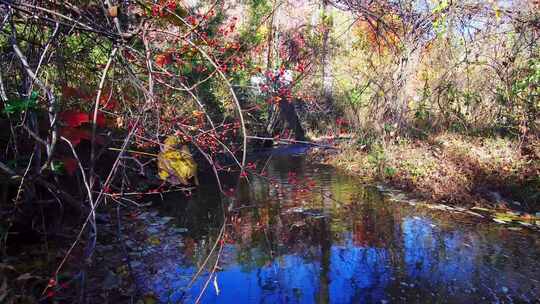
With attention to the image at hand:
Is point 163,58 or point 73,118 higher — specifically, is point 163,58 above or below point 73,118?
above

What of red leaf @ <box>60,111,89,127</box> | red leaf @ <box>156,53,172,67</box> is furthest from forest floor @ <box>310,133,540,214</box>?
red leaf @ <box>60,111,89,127</box>

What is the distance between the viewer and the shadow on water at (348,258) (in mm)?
3465

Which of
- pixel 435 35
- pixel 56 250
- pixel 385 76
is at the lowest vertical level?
pixel 56 250

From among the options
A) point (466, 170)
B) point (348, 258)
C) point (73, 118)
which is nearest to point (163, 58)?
point (73, 118)

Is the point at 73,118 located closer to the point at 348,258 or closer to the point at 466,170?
the point at 348,258

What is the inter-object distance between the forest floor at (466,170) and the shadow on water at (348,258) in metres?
0.77

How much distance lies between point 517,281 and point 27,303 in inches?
159

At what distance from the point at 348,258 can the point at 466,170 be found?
10.9ft

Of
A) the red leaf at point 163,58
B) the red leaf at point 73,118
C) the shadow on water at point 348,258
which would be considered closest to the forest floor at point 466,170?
the shadow on water at point 348,258

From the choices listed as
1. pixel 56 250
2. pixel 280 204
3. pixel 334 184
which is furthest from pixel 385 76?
pixel 56 250

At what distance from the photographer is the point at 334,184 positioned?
8.10 metres

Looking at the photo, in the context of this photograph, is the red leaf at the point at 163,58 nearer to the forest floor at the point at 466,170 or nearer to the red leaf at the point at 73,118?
the red leaf at the point at 73,118

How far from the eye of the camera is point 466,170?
6.43 meters

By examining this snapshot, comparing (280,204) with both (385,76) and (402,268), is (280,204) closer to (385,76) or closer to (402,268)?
(402,268)
